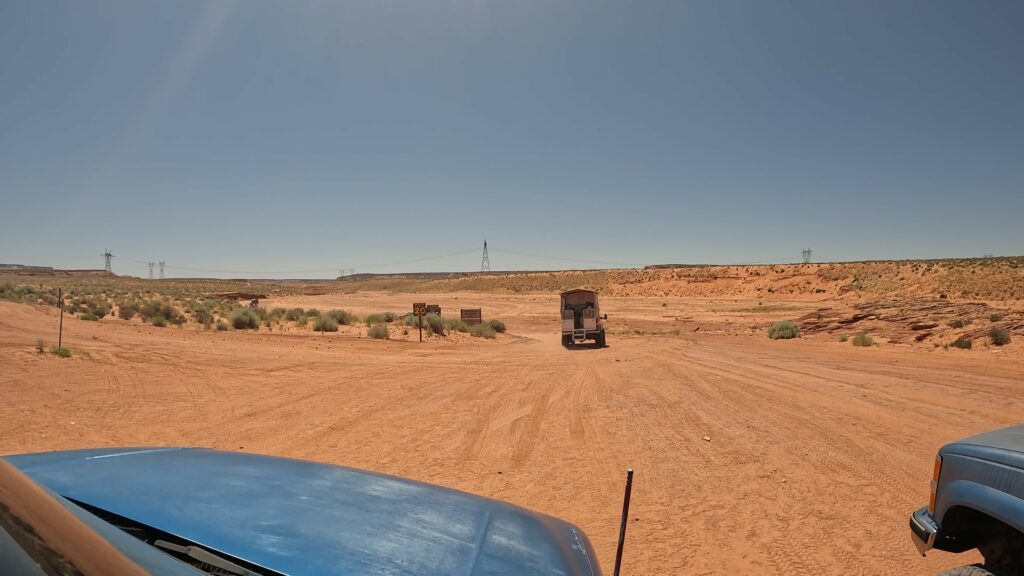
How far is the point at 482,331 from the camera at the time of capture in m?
26.5

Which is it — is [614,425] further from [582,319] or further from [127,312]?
[127,312]

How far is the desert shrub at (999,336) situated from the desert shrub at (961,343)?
63 cm

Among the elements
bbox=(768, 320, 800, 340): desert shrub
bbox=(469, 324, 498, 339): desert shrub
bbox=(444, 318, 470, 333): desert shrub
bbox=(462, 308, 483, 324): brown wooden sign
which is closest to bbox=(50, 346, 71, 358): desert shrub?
bbox=(444, 318, 470, 333): desert shrub

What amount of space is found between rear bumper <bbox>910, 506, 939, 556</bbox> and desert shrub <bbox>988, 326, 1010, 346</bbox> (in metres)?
19.1

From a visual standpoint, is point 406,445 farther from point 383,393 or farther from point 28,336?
point 28,336

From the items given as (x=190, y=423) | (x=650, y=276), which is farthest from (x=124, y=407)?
(x=650, y=276)

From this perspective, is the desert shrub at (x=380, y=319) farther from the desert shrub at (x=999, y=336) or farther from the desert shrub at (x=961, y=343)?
the desert shrub at (x=999, y=336)

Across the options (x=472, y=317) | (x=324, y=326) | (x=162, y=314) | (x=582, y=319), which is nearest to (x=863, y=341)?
(x=582, y=319)

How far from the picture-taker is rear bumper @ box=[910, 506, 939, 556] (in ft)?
11.0

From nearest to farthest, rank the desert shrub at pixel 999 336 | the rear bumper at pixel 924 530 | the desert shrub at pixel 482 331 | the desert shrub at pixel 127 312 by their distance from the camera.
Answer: the rear bumper at pixel 924 530 < the desert shrub at pixel 999 336 < the desert shrub at pixel 482 331 < the desert shrub at pixel 127 312

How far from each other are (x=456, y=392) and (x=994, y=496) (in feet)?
31.0

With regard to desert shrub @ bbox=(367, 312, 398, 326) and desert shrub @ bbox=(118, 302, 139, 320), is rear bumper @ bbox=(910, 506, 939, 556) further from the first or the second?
desert shrub @ bbox=(118, 302, 139, 320)

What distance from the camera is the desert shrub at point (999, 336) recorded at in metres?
17.6

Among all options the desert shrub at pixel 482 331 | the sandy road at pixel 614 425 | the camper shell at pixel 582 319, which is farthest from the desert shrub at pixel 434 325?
the sandy road at pixel 614 425
